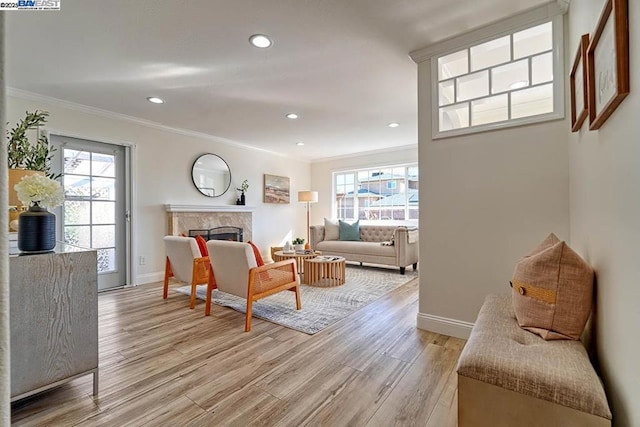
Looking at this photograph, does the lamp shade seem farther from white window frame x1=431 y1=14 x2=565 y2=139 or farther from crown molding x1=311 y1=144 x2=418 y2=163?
white window frame x1=431 y1=14 x2=565 y2=139

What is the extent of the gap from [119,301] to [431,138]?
3.75 m

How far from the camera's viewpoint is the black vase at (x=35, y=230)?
1430mm

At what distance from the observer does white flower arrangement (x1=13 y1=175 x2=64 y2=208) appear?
1.40m

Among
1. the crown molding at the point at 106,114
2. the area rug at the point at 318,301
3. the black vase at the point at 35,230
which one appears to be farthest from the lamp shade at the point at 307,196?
the black vase at the point at 35,230

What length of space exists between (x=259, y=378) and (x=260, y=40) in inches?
95.0

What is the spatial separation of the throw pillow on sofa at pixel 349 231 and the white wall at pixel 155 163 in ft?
5.75

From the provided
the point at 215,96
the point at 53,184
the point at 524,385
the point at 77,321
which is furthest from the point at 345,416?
the point at 215,96

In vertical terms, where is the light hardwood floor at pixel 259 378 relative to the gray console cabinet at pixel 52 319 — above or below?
below

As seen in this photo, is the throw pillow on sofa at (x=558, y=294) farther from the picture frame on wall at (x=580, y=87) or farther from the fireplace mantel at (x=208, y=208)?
the fireplace mantel at (x=208, y=208)

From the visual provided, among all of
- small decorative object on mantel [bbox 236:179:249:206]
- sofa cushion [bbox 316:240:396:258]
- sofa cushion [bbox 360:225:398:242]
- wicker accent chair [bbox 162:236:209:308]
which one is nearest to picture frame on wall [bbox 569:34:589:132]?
wicker accent chair [bbox 162:236:209:308]

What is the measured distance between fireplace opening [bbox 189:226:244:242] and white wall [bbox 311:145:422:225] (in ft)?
7.38

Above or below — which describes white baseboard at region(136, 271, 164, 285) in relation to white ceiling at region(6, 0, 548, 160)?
below

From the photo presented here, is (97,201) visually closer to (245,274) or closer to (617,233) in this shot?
(245,274)

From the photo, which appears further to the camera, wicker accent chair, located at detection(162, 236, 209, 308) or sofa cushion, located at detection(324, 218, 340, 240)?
sofa cushion, located at detection(324, 218, 340, 240)
